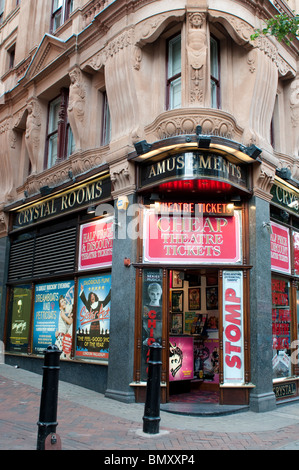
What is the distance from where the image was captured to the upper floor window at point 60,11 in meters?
13.7

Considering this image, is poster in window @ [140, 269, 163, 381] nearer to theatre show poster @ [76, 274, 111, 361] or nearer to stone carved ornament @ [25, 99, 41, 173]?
theatre show poster @ [76, 274, 111, 361]

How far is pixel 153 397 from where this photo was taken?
6.10 meters

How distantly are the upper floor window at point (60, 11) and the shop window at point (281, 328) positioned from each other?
404 inches

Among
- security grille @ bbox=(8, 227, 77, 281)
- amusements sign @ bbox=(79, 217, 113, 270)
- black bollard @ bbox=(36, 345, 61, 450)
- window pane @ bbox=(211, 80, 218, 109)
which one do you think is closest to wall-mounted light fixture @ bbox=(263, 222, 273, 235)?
window pane @ bbox=(211, 80, 218, 109)

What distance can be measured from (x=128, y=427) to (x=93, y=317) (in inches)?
159

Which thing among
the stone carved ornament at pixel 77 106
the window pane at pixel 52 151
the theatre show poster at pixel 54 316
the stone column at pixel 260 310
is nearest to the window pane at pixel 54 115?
the window pane at pixel 52 151

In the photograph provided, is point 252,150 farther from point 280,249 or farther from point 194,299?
point 194,299

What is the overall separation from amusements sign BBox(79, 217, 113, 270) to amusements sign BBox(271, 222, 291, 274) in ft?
12.6

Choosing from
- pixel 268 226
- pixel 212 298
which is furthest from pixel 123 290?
pixel 268 226

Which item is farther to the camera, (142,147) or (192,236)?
(192,236)

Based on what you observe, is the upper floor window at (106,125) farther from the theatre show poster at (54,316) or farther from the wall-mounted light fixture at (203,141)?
the theatre show poster at (54,316)

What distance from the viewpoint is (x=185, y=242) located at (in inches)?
371

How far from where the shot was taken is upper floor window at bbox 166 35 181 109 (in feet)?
33.7

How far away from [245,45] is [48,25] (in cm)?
748
